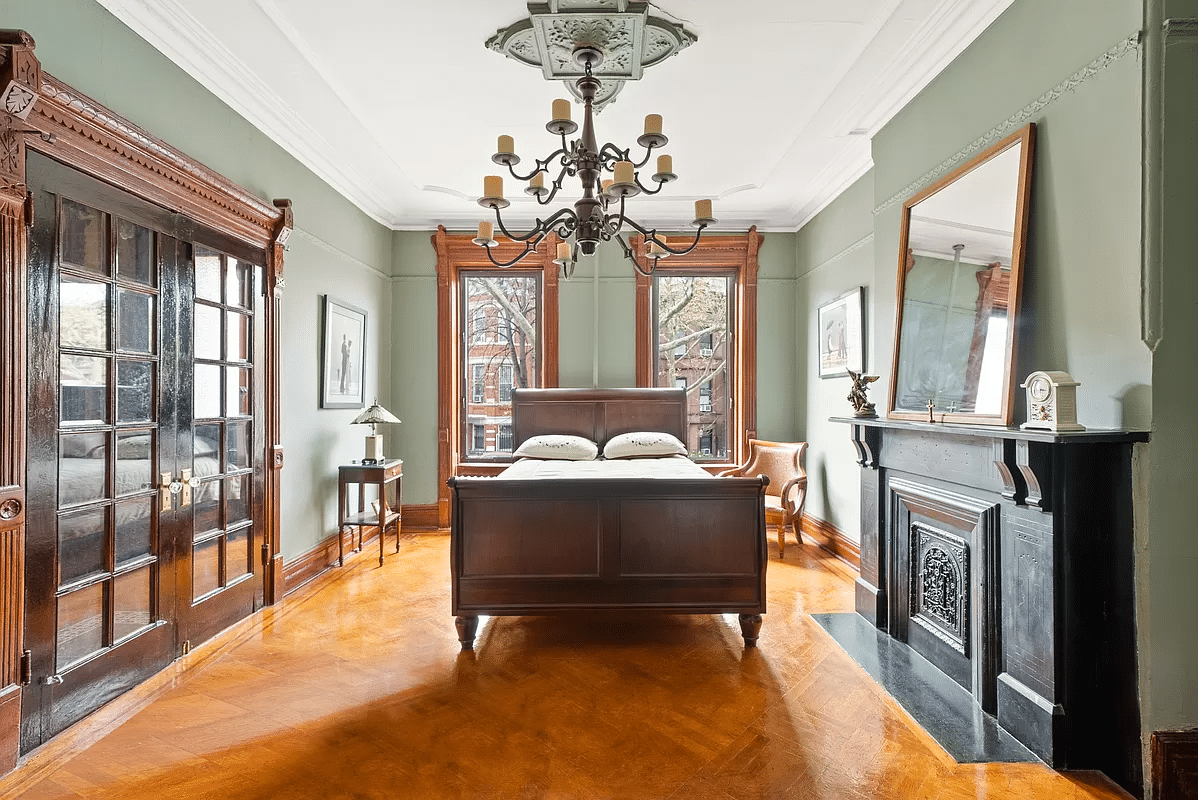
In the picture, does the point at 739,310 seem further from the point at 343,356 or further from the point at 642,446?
the point at 343,356

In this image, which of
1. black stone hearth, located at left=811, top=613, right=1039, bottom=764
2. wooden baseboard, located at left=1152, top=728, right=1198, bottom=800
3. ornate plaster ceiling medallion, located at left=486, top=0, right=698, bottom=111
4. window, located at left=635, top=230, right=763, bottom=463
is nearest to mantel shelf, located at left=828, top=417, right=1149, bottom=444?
wooden baseboard, located at left=1152, top=728, right=1198, bottom=800

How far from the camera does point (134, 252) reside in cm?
275

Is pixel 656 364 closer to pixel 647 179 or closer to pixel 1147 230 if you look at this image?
pixel 647 179

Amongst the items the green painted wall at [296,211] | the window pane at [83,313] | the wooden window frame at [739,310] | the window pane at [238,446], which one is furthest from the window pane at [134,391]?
the wooden window frame at [739,310]

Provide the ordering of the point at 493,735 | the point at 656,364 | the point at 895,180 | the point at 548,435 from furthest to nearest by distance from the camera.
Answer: the point at 656,364 < the point at 548,435 < the point at 895,180 < the point at 493,735

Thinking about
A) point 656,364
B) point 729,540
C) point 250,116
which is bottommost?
point 729,540

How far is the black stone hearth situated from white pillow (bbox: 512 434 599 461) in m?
2.39

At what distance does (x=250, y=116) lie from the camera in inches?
142

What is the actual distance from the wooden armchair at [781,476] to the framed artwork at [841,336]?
2.48 ft

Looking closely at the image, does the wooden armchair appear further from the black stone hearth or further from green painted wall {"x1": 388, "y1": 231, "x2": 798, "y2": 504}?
the black stone hearth

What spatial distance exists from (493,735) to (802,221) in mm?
5179

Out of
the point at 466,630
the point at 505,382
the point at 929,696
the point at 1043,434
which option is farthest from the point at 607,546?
the point at 505,382

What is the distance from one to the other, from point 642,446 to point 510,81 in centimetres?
295

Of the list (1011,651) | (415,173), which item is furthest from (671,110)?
(1011,651)
